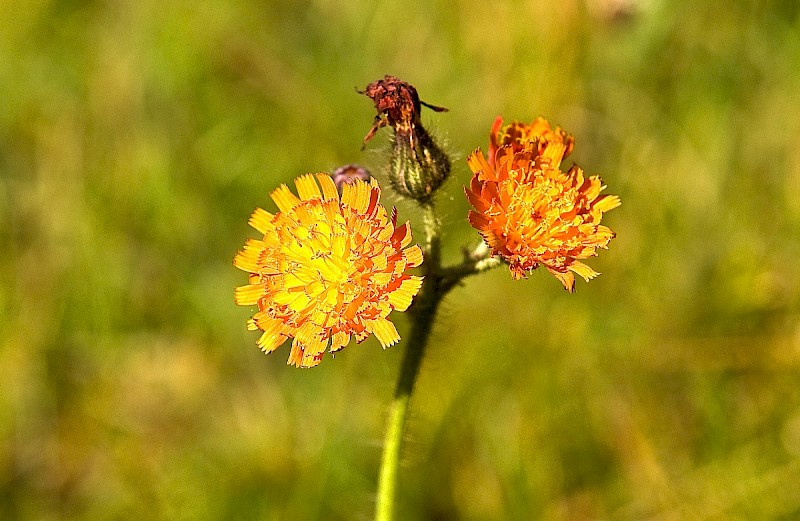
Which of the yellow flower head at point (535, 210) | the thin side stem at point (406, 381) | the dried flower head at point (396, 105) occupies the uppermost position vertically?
the dried flower head at point (396, 105)

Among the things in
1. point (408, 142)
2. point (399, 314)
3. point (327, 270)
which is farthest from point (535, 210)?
point (399, 314)

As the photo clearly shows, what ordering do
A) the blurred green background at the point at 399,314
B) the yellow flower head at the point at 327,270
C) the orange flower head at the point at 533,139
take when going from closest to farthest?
the yellow flower head at the point at 327,270, the orange flower head at the point at 533,139, the blurred green background at the point at 399,314

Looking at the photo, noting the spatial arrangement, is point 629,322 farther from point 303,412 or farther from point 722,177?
point 303,412

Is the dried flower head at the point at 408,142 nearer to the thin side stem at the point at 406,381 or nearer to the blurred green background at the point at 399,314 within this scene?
the thin side stem at the point at 406,381

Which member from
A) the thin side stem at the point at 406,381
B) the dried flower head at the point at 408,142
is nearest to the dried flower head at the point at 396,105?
the dried flower head at the point at 408,142

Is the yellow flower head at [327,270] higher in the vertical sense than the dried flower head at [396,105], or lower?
lower

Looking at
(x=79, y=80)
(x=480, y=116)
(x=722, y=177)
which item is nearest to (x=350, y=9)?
(x=480, y=116)

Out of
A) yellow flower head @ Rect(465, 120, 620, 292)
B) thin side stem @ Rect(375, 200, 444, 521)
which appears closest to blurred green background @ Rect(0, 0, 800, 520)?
thin side stem @ Rect(375, 200, 444, 521)
